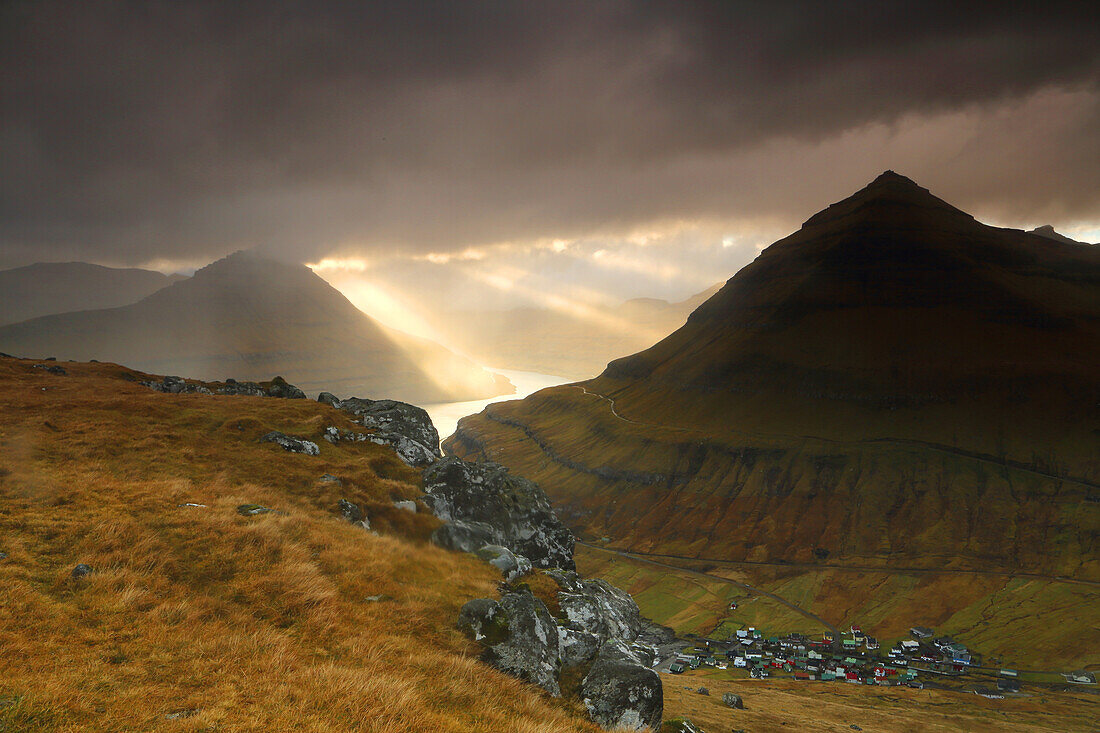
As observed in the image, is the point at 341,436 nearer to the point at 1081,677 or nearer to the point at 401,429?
the point at 401,429

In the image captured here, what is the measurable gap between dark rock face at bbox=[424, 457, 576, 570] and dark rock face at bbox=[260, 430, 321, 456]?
7952 millimetres

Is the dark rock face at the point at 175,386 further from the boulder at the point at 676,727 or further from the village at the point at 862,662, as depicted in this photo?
the village at the point at 862,662

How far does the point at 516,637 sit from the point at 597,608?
7.05 meters

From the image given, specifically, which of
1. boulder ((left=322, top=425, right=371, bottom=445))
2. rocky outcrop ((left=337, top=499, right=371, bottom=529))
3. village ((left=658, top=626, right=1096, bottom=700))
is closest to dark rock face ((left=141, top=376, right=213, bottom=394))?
boulder ((left=322, top=425, right=371, bottom=445))

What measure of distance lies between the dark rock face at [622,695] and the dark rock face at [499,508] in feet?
48.4

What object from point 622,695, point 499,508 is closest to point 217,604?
point 622,695

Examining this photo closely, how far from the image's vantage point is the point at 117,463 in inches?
964

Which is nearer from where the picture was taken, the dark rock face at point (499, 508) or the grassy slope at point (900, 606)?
the dark rock face at point (499, 508)

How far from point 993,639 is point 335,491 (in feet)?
618

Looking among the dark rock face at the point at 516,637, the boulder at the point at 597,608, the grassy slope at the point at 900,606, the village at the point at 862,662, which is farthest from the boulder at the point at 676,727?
the grassy slope at the point at 900,606

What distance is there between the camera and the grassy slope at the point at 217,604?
9820mm

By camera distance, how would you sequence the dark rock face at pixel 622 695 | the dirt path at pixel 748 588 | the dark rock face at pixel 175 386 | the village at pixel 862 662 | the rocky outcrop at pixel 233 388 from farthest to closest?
the dirt path at pixel 748 588 → the village at pixel 862 662 → the rocky outcrop at pixel 233 388 → the dark rock face at pixel 175 386 → the dark rock face at pixel 622 695

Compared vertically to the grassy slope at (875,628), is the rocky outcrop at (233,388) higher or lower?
higher

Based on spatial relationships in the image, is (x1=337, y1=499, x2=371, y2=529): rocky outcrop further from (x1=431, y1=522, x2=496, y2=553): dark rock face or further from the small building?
the small building
